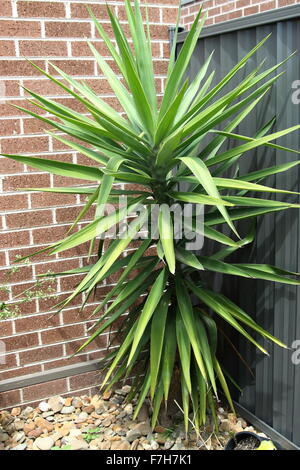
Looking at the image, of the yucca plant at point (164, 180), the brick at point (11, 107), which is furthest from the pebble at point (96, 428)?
the brick at point (11, 107)

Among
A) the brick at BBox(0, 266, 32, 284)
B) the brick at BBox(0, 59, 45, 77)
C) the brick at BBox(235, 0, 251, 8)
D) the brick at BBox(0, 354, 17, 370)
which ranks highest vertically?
the brick at BBox(235, 0, 251, 8)

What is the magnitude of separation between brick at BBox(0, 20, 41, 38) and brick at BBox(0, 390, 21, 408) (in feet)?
6.05

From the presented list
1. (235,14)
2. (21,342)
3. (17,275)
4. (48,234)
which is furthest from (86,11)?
(235,14)

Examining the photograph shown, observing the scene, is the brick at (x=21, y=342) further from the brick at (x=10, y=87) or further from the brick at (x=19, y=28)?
the brick at (x=19, y=28)

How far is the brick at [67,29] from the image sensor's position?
2562 millimetres

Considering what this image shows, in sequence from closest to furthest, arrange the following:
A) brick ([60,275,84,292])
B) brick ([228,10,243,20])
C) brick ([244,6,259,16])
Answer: brick ([60,275,84,292]) < brick ([244,6,259,16]) < brick ([228,10,243,20])

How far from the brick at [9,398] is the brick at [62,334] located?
31cm

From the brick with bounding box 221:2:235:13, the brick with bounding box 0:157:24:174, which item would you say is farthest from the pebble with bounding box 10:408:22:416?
the brick with bounding box 221:2:235:13

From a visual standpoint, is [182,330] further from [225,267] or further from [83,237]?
[83,237]

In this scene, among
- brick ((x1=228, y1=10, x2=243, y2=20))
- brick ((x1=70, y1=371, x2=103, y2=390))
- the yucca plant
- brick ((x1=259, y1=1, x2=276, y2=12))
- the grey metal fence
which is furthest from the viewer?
brick ((x1=228, y1=10, x2=243, y2=20))

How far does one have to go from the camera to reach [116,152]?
6.96 feet

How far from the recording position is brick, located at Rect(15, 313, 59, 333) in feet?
8.96

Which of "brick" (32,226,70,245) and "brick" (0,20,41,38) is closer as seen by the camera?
"brick" (0,20,41,38)

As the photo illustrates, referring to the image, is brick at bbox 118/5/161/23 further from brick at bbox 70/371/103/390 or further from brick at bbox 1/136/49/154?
brick at bbox 70/371/103/390
